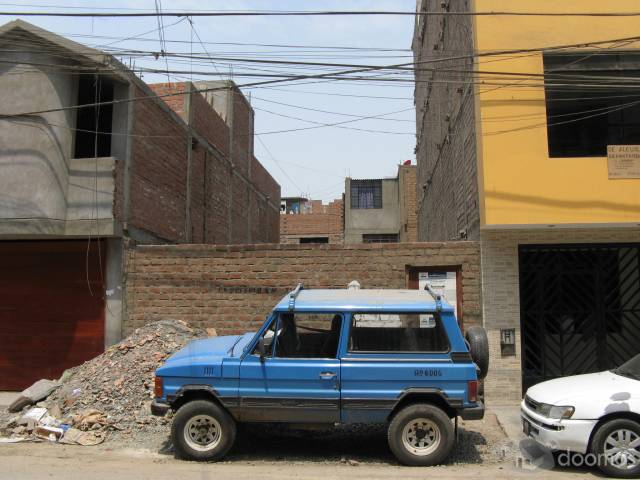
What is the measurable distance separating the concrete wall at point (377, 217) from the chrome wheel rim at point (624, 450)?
29471 millimetres

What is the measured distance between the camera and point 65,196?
1050cm

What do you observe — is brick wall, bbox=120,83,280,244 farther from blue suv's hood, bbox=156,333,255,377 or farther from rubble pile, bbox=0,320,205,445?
blue suv's hood, bbox=156,333,255,377

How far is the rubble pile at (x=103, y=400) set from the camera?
24.7 feet

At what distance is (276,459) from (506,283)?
5244mm

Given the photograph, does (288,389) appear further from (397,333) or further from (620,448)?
(620,448)

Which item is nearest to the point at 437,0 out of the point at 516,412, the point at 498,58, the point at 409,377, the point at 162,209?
the point at 498,58

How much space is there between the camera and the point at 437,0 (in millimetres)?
14461

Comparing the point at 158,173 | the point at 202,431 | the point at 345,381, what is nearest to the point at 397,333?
the point at 345,381

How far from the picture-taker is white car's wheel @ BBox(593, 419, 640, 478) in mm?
5738

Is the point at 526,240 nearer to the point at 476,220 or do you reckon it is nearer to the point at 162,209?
the point at 476,220

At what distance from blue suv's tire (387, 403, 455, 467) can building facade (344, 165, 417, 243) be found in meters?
28.3

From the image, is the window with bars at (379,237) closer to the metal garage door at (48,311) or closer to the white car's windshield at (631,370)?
the metal garage door at (48,311)

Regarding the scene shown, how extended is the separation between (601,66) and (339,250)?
19.2 feet

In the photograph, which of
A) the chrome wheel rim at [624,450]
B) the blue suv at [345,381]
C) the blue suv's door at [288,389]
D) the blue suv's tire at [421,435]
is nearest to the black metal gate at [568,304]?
the chrome wheel rim at [624,450]
